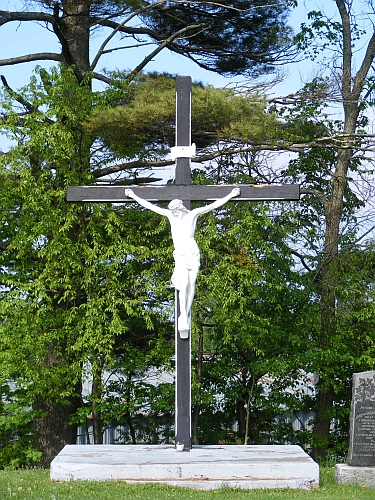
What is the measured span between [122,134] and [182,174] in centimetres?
508

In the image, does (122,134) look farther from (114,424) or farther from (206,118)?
(114,424)

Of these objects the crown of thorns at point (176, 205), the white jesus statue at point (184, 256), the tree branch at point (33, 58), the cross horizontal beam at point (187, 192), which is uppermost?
the tree branch at point (33, 58)

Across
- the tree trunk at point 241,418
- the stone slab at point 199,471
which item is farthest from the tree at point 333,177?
the stone slab at point 199,471

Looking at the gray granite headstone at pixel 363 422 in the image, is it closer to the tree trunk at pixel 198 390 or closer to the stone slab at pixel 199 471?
the stone slab at pixel 199 471

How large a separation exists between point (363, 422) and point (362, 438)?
7.1 inches

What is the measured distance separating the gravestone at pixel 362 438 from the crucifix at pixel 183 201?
5.55ft

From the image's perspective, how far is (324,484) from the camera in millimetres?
8469

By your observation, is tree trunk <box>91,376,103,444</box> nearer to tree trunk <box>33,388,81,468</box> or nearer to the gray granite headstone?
tree trunk <box>33,388,81,468</box>

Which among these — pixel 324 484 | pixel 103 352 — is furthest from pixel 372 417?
pixel 103 352

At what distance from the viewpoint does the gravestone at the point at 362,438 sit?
8742mm

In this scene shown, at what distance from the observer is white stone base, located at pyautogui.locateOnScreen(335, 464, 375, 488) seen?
8727 mm

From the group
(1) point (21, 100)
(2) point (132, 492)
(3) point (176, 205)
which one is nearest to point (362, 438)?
(2) point (132, 492)

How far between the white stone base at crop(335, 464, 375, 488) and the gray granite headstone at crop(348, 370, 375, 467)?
0.37ft

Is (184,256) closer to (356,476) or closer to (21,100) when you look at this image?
(356,476)
